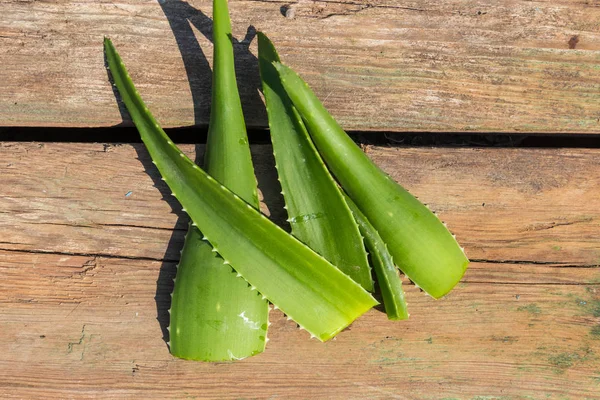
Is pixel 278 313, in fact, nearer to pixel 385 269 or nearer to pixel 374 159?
pixel 385 269

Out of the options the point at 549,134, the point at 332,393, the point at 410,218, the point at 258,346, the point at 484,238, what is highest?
the point at 549,134

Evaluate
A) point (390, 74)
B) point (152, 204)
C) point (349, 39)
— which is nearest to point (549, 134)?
point (390, 74)

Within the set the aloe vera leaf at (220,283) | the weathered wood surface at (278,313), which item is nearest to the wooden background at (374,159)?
the weathered wood surface at (278,313)

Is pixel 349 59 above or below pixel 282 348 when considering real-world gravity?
above

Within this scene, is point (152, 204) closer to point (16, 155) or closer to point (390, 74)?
point (16, 155)

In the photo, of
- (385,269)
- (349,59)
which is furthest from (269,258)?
(349,59)

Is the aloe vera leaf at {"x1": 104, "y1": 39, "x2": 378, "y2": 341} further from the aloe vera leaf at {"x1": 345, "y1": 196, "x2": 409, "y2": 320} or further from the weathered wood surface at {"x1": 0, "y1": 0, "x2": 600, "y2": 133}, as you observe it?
the weathered wood surface at {"x1": 0, "y1": 0, "x2": 600, "y2": 133}

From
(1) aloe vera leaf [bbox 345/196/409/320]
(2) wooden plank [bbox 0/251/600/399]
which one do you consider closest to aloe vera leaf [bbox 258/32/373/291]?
(1) aloe vera leaf [bbox 345/196/409/320]

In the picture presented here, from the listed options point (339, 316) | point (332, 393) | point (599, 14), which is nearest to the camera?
point (339, 316)

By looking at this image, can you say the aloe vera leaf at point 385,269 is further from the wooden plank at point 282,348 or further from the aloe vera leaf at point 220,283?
the aloe vera leaf at point 220,283
